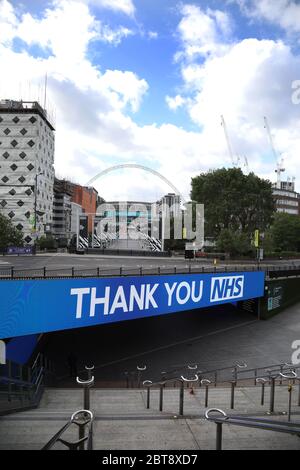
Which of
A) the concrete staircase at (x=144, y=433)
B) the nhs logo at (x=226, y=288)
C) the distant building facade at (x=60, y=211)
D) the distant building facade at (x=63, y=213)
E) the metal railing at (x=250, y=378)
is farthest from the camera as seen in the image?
the distant building facade at (x=63, y=213)

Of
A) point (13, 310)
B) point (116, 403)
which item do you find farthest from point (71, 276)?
A: point (116, 403)

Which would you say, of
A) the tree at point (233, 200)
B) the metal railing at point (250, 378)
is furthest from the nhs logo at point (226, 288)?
the tree at point (233, 200)

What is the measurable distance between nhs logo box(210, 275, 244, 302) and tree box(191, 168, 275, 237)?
119 feet

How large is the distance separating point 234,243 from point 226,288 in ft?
97.1

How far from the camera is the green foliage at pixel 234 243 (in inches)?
2108

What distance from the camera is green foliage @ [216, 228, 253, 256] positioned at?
5353 cm

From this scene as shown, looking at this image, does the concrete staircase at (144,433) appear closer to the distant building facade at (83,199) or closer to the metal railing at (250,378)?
the metal railing at (250,378)

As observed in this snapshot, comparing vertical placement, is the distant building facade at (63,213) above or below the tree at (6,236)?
above

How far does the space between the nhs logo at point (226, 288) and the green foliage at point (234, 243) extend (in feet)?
90.1

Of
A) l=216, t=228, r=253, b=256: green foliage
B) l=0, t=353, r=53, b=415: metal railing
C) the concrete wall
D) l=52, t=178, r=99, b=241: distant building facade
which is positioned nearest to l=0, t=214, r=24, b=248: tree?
l=216, t=228, r=253, b=256: green foliage

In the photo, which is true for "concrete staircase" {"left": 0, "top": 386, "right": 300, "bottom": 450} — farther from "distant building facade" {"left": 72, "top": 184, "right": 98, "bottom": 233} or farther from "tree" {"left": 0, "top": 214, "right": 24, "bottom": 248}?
"distant building facade" {"left": 72, "top": 184, "right": 98, "bottom": 233}

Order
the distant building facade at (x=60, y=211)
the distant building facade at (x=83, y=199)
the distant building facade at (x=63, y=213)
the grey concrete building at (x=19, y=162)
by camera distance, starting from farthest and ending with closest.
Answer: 1. the distant building facade at (x=83, y=199)
2. the distant building facade at (x=63, y=213)
3. the distant building facade at (x=60, y=211)
4. the grey concrete building at (x=19, y=162)

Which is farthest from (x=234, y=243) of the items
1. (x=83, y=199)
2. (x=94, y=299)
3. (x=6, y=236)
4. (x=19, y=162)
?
(x=83, y=199)
